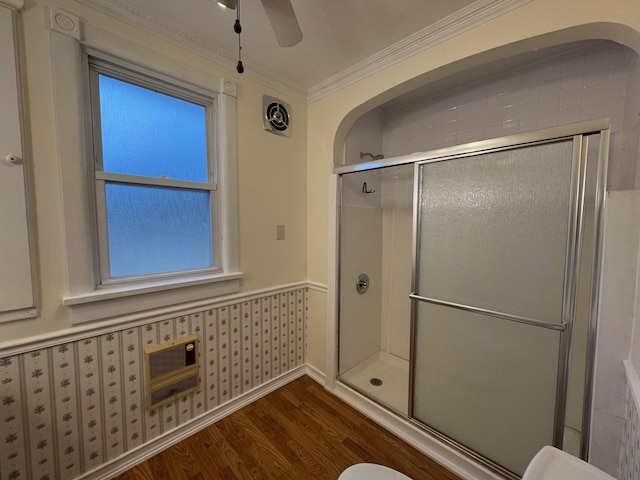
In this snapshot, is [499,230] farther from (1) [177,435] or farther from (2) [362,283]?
(1) [177,435]

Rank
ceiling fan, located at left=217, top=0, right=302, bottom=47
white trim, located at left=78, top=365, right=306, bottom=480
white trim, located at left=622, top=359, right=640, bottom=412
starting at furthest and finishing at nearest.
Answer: white trim, located at left=78, top=365, right=306, bottom=480 → ceiling fan, located at left=217, top=0, right=302, bottom=47 → white trim, located at left=622, top=359, right=640, bottom=412

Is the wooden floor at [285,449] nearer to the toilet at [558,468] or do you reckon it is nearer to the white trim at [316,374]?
the white trim at [316,374]

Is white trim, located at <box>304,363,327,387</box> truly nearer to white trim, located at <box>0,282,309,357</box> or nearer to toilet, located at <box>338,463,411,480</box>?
white trim, located at <box>0,282,309,357</box>

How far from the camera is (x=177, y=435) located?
156 centimetres

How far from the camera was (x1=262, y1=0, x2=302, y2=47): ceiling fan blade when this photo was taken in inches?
37.0

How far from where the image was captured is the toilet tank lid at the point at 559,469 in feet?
2.14

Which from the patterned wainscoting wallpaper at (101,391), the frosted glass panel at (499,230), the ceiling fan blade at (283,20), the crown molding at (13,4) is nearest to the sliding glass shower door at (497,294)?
the frosted glass panel at (499,230)

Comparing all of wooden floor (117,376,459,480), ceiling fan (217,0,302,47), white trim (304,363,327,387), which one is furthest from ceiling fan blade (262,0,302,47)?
white trim (304,363,327,387)

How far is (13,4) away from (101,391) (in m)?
1.73

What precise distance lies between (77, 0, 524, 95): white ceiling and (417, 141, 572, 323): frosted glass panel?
0.74 meters

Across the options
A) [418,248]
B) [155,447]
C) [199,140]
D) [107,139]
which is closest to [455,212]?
[418,248]

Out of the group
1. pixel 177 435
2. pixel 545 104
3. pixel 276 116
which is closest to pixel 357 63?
pixel 276 116

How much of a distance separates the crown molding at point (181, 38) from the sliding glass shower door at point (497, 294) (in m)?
1.24

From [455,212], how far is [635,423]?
3.25 feet
